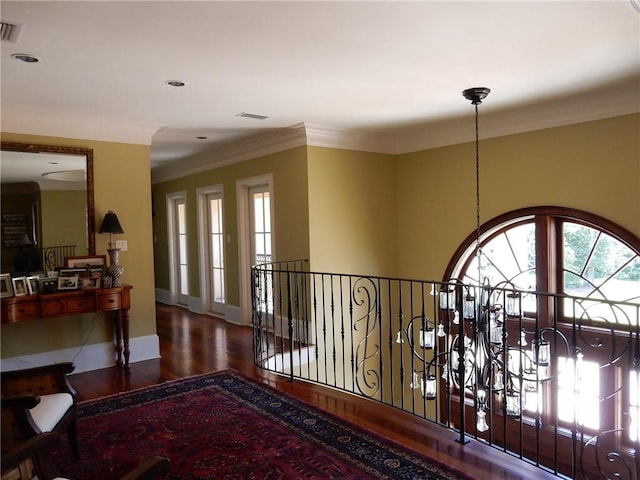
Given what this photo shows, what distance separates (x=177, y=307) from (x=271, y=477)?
6.03m

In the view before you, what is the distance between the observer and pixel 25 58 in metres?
2.95

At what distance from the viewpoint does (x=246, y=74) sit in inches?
131

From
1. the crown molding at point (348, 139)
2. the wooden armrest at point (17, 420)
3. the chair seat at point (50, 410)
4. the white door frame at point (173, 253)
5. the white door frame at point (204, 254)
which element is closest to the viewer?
the wooden armrest at point (17, 420)

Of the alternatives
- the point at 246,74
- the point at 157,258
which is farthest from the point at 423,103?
the point at 157,258

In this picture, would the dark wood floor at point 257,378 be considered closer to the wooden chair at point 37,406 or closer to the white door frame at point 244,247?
the white door frame at point 244,247

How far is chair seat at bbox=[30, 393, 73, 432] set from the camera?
92.8 inches

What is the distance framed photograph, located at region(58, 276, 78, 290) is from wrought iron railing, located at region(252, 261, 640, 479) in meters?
1.64

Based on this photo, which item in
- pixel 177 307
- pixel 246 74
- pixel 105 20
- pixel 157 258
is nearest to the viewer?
pixel 105 20

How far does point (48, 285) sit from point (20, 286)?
21 centimetres

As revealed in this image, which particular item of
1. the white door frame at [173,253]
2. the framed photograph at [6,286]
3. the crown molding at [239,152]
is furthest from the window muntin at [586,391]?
the white door frame at [173,253]

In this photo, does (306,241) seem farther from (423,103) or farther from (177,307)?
(177,307)

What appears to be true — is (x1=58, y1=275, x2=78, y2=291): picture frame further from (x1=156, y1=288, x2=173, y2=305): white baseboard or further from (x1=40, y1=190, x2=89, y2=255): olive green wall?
(x1=156, y1=288, x2=173, y2=305): white baseboard

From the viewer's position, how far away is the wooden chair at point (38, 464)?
158 centimetres

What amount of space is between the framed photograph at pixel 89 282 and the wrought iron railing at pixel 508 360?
4.92 ft
